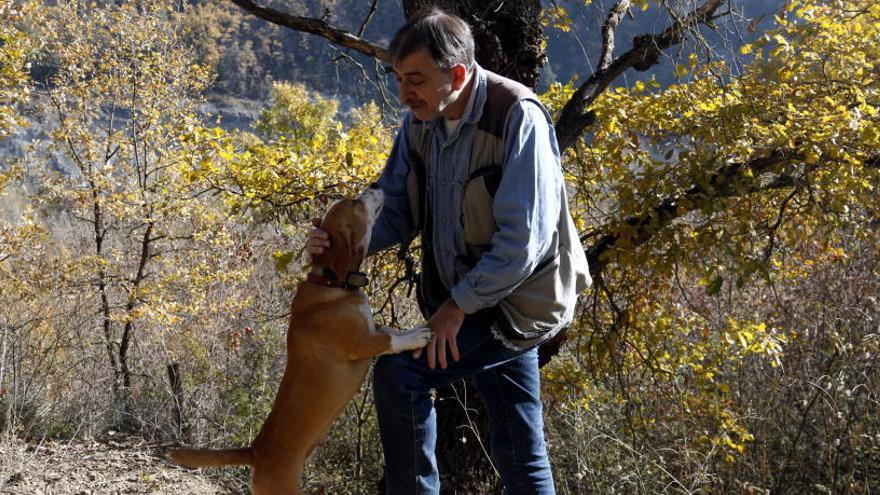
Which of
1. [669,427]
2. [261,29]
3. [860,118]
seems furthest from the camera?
[261,29]

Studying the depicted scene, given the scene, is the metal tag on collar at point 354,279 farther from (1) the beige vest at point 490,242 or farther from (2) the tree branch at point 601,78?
(2) the tree branch at point 601,78

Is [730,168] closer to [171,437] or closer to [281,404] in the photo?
[281,404]

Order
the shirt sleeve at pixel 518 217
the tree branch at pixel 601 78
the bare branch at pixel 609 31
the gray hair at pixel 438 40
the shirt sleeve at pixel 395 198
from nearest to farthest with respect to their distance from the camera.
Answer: the shirt sleeve at pixel 518 217 → the gray hair at pixel 438 40 → the shirt sleeve at pixel 395 198 → the tree branch at pixel 601 78 → the bare branch at pixel 609 31

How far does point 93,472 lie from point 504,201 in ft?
11.2

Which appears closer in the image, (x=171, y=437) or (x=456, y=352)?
(x=456, y=352)

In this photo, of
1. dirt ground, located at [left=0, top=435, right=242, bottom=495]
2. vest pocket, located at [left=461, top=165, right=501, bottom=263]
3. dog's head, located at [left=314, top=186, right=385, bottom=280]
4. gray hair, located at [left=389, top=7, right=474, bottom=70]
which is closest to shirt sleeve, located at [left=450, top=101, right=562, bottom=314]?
vest pocket, located at [left=461, top=165, right=501, bottom=263]

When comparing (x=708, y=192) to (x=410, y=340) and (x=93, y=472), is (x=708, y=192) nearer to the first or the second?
(x=410, y=340)

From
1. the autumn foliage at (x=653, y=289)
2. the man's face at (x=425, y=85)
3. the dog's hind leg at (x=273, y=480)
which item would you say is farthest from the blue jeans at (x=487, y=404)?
the autumn foliage at (x=653, y=289)

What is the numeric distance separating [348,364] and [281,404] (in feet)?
0.79

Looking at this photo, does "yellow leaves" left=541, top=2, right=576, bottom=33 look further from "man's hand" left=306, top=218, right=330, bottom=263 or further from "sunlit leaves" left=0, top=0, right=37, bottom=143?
"sunlit leaves" left=0, top=0, right=37, bottom=143

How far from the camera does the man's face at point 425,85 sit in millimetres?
2432

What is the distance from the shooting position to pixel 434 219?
2646 millimetres

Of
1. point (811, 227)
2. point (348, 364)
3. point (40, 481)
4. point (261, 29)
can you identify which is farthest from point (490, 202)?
point (261, 29)

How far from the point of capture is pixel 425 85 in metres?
2.46
